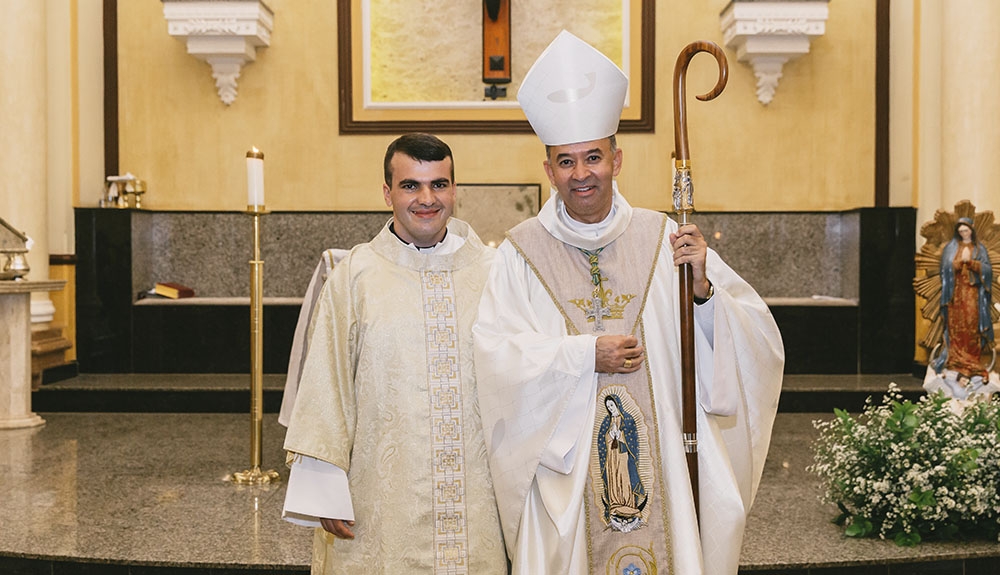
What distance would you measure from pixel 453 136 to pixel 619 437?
17.6 ft

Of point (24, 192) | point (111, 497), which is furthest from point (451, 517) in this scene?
point (24, 192)

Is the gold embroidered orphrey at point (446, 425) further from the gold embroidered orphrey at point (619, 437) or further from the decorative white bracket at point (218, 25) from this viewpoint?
the decorative white bracket at point (218, 25)

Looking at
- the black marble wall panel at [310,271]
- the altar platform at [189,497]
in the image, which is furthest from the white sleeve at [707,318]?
the black marble wall panel at [310,271]

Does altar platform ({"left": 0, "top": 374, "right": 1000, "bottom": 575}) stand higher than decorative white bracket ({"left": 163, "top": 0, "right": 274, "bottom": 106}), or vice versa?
decorative white bracket ({"left": 163, "top": 0, "right": 274, "bottom": 106})

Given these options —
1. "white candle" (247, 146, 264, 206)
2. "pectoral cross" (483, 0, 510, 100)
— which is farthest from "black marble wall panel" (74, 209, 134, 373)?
"white candle" (247, 146, 264, 206)

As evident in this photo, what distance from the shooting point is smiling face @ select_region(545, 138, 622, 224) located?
2.38 metres

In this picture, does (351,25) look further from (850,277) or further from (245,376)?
(850,277)

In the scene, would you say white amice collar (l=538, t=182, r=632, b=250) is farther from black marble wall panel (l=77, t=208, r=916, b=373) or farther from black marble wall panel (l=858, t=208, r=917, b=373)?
black marble wall panel (l=858, t=208, r=917, b=373)

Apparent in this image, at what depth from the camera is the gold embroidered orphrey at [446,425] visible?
239 cm

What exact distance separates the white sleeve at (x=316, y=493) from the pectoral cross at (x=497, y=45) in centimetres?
542

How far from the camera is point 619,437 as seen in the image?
2416 millimetres

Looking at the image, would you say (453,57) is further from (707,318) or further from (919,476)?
(707,318)

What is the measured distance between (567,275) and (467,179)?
509 cm

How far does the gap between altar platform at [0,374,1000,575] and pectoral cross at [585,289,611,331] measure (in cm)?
131
